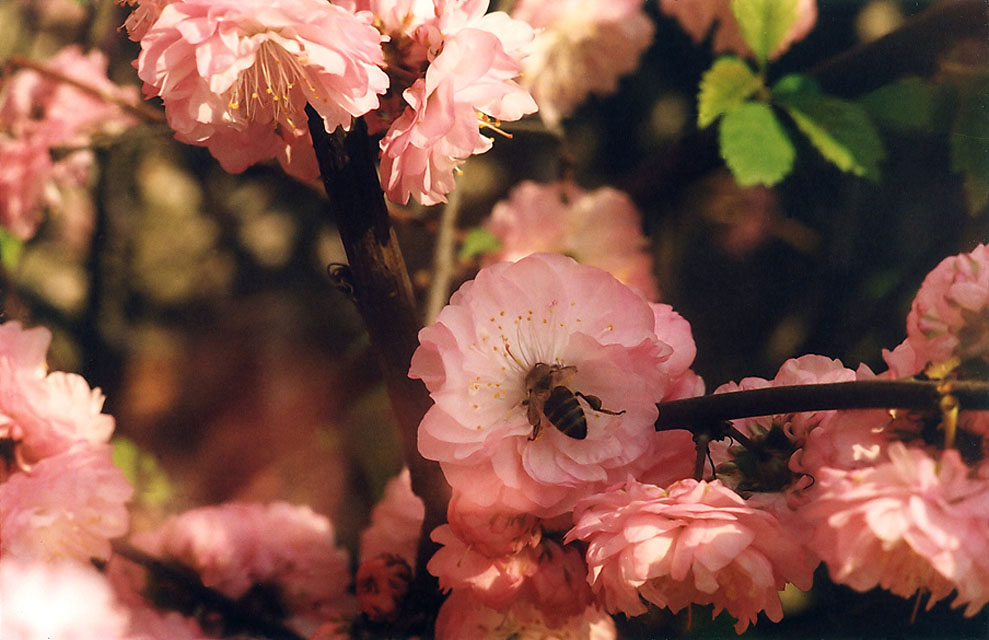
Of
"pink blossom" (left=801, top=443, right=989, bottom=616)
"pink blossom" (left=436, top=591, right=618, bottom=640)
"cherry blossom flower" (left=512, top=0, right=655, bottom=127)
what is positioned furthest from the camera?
"cherry blossom flower" (left=512, top=0, right=655, bottom=127)

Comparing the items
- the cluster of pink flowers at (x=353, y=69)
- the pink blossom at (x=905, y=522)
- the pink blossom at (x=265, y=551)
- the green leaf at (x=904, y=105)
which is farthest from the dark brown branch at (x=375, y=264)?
the green leaf at (x=904, y=105)

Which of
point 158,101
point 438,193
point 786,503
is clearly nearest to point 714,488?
point 786,503

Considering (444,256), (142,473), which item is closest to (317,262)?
(444,256)

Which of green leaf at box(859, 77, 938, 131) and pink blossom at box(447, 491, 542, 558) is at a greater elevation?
green leaf at box(859, 77, 938, 131)

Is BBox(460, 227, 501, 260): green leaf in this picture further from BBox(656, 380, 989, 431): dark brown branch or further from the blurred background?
BBox(656, 380, 989, 431): dark brown branch

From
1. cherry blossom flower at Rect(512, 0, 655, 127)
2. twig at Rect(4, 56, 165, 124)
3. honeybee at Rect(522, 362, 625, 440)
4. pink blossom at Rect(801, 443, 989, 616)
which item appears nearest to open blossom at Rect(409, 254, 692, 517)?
honeybee at Rect(522, 362, 625, 440)

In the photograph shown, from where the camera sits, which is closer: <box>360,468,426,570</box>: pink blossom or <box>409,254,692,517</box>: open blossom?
<box>409,254,692,517</box>: open blossom

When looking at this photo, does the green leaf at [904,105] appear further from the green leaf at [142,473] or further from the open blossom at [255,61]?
the green leaf at [142,473]
